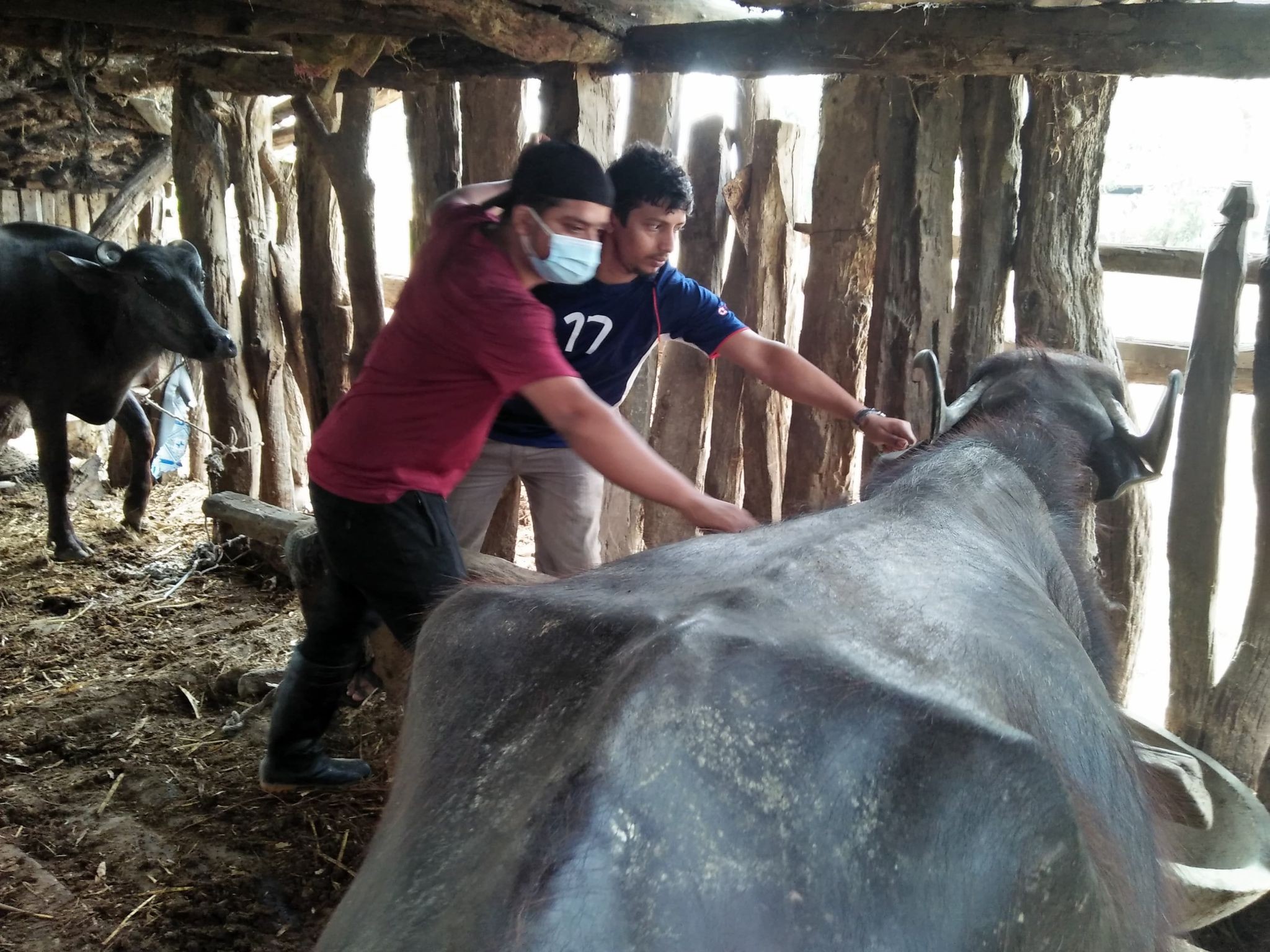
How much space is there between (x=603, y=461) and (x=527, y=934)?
1.42 metres

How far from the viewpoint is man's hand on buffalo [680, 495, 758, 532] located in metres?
2.11

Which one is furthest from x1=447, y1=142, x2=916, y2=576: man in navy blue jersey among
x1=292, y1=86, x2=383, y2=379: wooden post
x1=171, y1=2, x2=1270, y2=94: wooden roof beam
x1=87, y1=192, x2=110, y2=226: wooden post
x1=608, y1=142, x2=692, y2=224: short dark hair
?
x1=87, y1=192, x2=110, y2=226: wooden post

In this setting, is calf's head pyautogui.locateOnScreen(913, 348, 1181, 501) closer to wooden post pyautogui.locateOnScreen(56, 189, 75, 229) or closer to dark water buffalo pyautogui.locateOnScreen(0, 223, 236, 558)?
dark water buffalo pyautogui.locateOnScreen(0, 223, 236, 558)

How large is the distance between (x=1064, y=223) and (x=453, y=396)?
2200mm

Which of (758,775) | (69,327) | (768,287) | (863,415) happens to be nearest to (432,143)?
(768,287)

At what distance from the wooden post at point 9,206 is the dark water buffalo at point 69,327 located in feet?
6.28

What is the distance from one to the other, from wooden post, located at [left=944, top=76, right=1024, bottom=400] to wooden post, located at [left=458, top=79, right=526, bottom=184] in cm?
211

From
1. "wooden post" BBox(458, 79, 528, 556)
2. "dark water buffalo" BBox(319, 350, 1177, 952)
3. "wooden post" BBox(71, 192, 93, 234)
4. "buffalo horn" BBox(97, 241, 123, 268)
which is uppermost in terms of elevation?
"wooden post" BBox(458, 79, 528, 556)

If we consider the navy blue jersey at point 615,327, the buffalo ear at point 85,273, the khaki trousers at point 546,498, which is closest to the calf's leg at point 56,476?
the buffalo ear at point 85,273

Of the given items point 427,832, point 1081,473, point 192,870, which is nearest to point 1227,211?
point 1081,473

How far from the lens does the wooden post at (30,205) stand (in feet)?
26.6

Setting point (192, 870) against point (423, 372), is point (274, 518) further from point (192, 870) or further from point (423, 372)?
point (423, 372)

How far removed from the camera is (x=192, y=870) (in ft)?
10.4

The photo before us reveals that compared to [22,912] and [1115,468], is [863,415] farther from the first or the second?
[22,912]
